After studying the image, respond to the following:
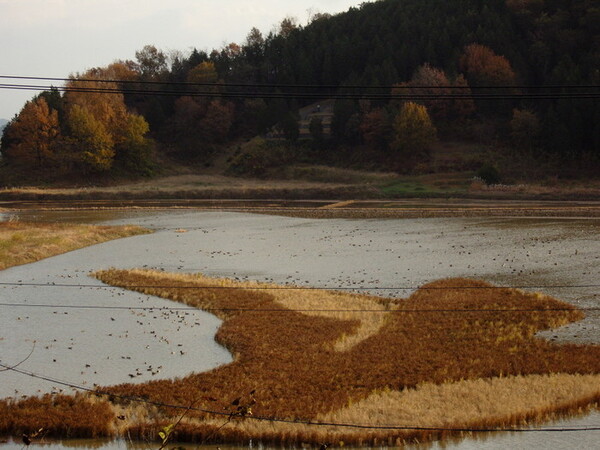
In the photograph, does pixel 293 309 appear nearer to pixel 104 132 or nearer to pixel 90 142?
pixel 90 142

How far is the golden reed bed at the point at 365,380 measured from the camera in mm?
20812

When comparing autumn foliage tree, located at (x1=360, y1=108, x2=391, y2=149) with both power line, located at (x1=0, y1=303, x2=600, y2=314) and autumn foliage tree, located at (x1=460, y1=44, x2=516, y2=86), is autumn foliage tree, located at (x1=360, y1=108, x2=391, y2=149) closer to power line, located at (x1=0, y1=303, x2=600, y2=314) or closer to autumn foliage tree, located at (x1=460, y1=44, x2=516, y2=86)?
autumn foliage tree, located at (x1=460, y1=44, x2=516, y2=86)

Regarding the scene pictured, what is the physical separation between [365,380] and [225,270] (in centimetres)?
2404

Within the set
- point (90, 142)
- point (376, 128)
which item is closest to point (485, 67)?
point (376, 128)

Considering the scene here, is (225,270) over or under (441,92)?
under

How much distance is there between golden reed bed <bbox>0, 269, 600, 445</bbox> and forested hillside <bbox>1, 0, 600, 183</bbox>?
2588 inches

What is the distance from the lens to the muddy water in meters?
28.1

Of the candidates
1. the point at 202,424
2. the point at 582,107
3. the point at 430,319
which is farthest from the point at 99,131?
the point at 202,424

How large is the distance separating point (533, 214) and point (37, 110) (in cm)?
8337

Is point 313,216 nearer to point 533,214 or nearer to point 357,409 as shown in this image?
point 533,214

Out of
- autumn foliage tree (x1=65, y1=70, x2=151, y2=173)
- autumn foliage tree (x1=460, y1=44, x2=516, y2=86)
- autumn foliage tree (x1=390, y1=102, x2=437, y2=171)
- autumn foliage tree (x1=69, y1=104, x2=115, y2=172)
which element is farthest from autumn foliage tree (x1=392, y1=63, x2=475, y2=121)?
autumn foliage tree (x1=69, y1=104, x2=115, y2=172)

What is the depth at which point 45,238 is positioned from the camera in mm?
58375

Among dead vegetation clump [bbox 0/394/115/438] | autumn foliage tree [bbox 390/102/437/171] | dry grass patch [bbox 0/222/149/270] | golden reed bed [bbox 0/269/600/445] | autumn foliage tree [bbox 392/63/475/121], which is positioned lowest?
golden reed bed [bbox 0/269/600/445]

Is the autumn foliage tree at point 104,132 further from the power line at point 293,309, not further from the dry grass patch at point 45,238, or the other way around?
the power line at point 293,309
